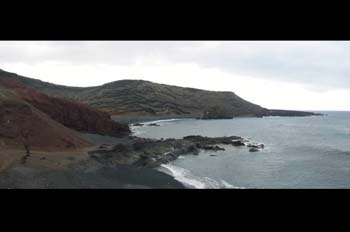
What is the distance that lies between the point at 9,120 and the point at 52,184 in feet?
42.3

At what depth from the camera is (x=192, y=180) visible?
69.6 ft

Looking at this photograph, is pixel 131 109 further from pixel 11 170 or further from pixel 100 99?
pixel 11 170

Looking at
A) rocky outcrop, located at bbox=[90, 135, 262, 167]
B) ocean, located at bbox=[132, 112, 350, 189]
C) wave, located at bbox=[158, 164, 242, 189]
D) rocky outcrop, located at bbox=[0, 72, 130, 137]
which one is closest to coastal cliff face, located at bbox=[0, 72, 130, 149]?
rocky outcrop, located at bbox=[0, 72, 130, 137]

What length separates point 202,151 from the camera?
115 feet

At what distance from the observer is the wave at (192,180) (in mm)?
19734

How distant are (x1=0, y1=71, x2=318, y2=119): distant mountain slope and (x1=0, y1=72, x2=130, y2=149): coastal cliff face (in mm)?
49498

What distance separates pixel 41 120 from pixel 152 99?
245 feet

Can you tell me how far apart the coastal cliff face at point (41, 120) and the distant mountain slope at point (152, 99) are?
4950 centimetres

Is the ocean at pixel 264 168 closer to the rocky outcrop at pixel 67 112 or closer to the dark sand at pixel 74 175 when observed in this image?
the dark sand at pixel 74 175

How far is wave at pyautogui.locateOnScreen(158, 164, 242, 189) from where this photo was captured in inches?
777

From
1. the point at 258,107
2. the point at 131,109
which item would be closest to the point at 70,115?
the point at 131,109

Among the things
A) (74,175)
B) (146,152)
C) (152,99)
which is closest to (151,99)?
(152,99)

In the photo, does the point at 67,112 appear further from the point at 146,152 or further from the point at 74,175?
the point at 74,175
